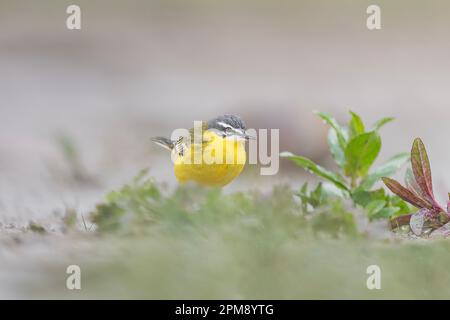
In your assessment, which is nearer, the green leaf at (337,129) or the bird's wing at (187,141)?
the green leaf at (337,129)

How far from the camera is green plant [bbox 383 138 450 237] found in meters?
2.34

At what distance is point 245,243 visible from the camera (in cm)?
183

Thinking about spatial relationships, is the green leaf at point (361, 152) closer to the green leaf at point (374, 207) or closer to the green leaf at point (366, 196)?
the green leaf at point (366, 196)

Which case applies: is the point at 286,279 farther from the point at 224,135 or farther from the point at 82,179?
the point at 82,179

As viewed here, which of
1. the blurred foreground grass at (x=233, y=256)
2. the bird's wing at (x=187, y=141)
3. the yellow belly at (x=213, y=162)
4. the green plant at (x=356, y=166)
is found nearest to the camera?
the blurred foreground grass at (x=233, y=256)

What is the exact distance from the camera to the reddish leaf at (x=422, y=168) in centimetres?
234

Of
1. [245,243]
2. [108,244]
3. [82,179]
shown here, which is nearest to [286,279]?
[245,243]

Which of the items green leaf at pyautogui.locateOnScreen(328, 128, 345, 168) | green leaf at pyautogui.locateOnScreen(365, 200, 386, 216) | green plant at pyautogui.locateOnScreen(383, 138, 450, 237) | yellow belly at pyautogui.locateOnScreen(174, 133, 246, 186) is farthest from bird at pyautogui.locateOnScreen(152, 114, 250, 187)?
green plant at pyautogui.locateOnScreen(383, 138, 450, 237)

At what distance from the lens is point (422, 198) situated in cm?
236

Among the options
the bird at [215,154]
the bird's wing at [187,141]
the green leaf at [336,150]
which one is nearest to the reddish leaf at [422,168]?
the green leaf at [336,150]

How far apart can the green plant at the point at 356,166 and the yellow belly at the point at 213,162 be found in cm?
41

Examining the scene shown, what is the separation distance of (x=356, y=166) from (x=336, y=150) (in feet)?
0.32

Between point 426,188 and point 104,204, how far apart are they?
971 mm

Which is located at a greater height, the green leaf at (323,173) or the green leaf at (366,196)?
the green leaf at (323,173)
